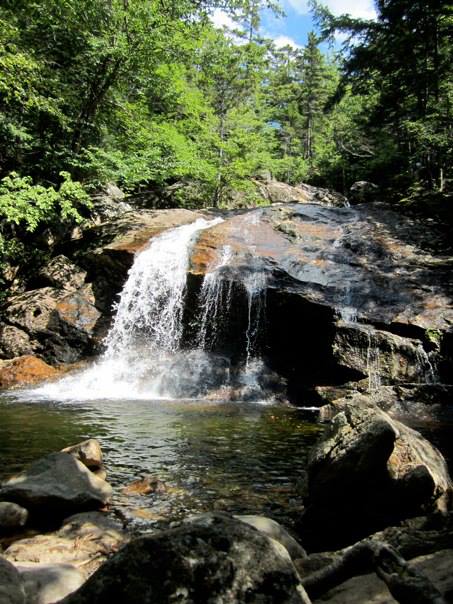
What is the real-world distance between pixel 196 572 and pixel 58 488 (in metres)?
3.16

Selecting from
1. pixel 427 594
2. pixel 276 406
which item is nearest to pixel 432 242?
pixel 276 406

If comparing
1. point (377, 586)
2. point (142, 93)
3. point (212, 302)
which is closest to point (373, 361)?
point (212, 302)

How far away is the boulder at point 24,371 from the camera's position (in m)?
12.8

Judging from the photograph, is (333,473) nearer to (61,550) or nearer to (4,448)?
(61,550)

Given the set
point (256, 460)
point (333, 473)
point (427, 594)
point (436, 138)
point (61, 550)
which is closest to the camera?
point (427, 594)

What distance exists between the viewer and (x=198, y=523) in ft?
6.86

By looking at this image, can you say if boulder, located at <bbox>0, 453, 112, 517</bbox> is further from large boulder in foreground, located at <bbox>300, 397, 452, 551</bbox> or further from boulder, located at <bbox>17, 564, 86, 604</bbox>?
large boulder in foreground, located at <bbox>300, 397, 452, 551</bbox>

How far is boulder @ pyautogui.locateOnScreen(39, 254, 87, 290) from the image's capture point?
16.0 meters

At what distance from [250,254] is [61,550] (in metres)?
11.0

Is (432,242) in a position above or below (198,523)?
above

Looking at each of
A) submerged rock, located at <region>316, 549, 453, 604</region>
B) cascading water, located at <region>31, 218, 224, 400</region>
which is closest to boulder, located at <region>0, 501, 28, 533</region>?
submerged rock, located at <region>316, 549, 453, 604</region>

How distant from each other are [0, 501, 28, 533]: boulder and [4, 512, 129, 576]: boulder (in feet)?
0.86

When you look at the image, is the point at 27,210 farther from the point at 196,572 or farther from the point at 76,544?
the point at 196,572

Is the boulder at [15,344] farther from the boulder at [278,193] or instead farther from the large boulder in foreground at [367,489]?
the boulder at [278,193]
